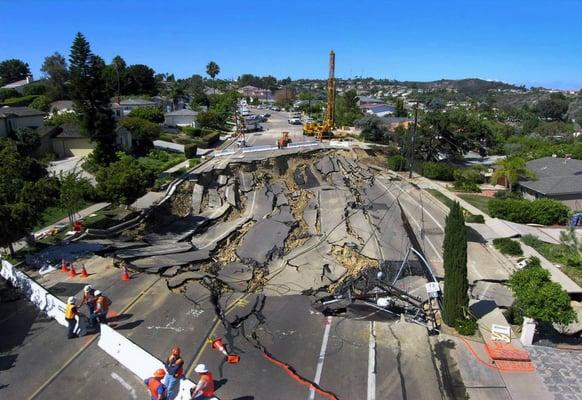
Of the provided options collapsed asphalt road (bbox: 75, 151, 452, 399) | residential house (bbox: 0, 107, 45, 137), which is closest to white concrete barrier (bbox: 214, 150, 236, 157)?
collapsed asphalt road (bbox: 75, 151, 452, 399)

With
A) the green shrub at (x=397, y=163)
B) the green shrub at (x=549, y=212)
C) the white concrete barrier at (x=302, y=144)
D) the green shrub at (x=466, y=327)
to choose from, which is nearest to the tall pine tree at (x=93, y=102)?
the white concrete barrier at (x=302, y=144)

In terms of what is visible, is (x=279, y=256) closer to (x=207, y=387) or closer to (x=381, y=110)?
(x=207, y=387)

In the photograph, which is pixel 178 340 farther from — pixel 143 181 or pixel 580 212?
pixel 580 212

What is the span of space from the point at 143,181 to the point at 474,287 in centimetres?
1901

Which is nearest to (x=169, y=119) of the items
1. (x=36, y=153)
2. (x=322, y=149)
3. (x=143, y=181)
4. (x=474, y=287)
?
(x=36, y=153)

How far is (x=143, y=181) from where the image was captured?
27.2m

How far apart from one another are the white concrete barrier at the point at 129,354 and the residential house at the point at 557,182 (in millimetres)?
32890

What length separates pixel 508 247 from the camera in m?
24.5

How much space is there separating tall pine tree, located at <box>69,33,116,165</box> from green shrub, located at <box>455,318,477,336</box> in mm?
31987

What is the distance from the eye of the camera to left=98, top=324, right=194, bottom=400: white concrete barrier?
1201cm

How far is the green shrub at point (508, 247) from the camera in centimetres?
2427

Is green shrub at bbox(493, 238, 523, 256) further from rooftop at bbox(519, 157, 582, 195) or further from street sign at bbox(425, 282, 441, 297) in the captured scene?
rooftop at bbox(519, 157, 582, 195)

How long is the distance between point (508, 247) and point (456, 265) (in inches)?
445

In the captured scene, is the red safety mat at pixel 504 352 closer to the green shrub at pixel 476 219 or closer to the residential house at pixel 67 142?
the green shrub at pixel 476 219
